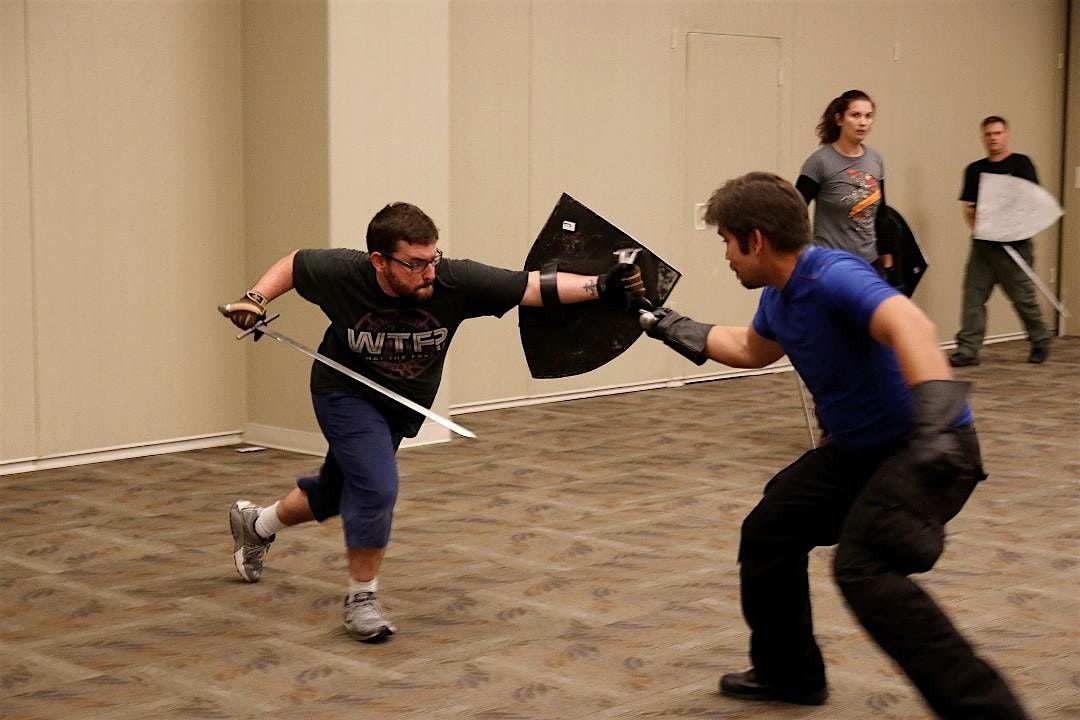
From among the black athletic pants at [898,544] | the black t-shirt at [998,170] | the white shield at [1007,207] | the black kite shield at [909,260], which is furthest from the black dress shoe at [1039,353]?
the black athletic pants at [898,544]

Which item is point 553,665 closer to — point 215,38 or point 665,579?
point 665,579

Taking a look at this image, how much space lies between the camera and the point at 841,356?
350cm

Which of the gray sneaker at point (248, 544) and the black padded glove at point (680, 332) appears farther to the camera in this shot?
the gray sneaker at point (248, 544)

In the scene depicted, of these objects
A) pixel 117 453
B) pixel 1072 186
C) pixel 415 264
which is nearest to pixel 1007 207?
pixel 1072 186

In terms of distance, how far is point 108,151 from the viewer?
730 centimetres

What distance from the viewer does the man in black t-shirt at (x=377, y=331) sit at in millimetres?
4496

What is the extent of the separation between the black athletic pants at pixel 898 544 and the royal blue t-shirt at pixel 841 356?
8 centimetres

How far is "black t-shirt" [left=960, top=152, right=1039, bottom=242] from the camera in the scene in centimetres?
1079

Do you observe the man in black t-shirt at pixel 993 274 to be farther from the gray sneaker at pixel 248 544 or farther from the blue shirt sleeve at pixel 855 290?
the blue shirt sleeve at pixel 855 290

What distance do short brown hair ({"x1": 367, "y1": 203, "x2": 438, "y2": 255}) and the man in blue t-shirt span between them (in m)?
0.73

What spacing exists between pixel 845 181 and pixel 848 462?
4.14 meters

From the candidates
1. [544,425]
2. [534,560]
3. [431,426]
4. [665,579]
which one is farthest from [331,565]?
[544,425]

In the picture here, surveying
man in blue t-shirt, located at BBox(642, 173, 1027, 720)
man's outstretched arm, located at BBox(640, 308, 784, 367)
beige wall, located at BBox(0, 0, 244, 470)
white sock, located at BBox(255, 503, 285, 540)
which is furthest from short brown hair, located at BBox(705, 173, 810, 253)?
beige wall, located at BBox(0, 0, 244, 470)

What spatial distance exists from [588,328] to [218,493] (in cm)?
267
